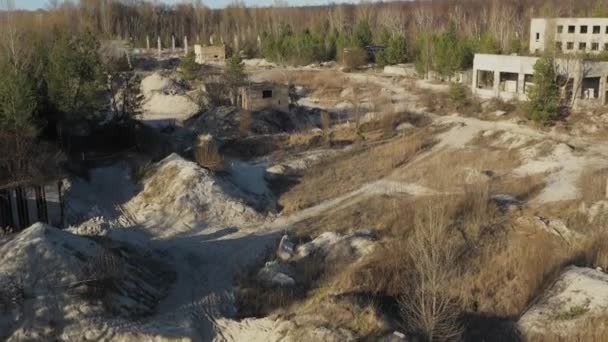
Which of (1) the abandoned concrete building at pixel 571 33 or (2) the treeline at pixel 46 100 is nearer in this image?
(2) the treeline at pixel 46 100

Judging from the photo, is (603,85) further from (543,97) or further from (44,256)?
(44,256)

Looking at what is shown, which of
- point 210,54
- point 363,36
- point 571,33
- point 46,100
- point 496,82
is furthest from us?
point 210,54

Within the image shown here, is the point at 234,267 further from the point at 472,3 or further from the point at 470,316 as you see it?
the point at 472,3

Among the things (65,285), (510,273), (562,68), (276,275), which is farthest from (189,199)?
(562,68)

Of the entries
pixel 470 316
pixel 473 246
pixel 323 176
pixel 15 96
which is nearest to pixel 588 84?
pixel 323 176

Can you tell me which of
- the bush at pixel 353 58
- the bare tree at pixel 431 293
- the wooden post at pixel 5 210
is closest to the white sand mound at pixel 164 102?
the wooden post at pixel 5 210

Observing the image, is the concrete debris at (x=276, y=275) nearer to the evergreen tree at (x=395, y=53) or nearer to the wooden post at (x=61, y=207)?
the wooden post at (x=61, y=207)
